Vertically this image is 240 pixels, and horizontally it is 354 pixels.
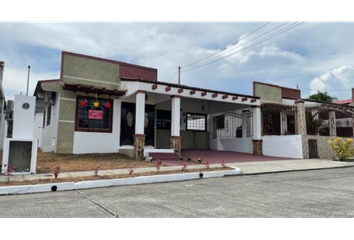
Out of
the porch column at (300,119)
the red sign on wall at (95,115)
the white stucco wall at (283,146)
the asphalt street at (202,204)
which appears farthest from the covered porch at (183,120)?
the asphalt street at (202,204)

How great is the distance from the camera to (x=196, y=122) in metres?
21.1

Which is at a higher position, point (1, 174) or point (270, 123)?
point (270, 123)

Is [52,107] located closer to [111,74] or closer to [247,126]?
[111,74]

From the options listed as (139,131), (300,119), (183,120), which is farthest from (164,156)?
(300,119)

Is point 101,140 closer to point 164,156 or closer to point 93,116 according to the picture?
point 93,116

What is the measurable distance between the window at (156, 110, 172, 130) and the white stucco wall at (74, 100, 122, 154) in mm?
3047

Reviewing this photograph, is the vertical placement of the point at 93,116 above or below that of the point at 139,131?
above

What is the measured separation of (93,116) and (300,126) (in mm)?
12157

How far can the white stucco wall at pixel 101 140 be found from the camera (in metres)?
15.2

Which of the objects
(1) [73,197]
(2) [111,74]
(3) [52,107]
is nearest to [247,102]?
(2) [111,74]

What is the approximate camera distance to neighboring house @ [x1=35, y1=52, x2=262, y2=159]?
14.8m

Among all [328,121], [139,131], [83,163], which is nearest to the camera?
[83,163]
